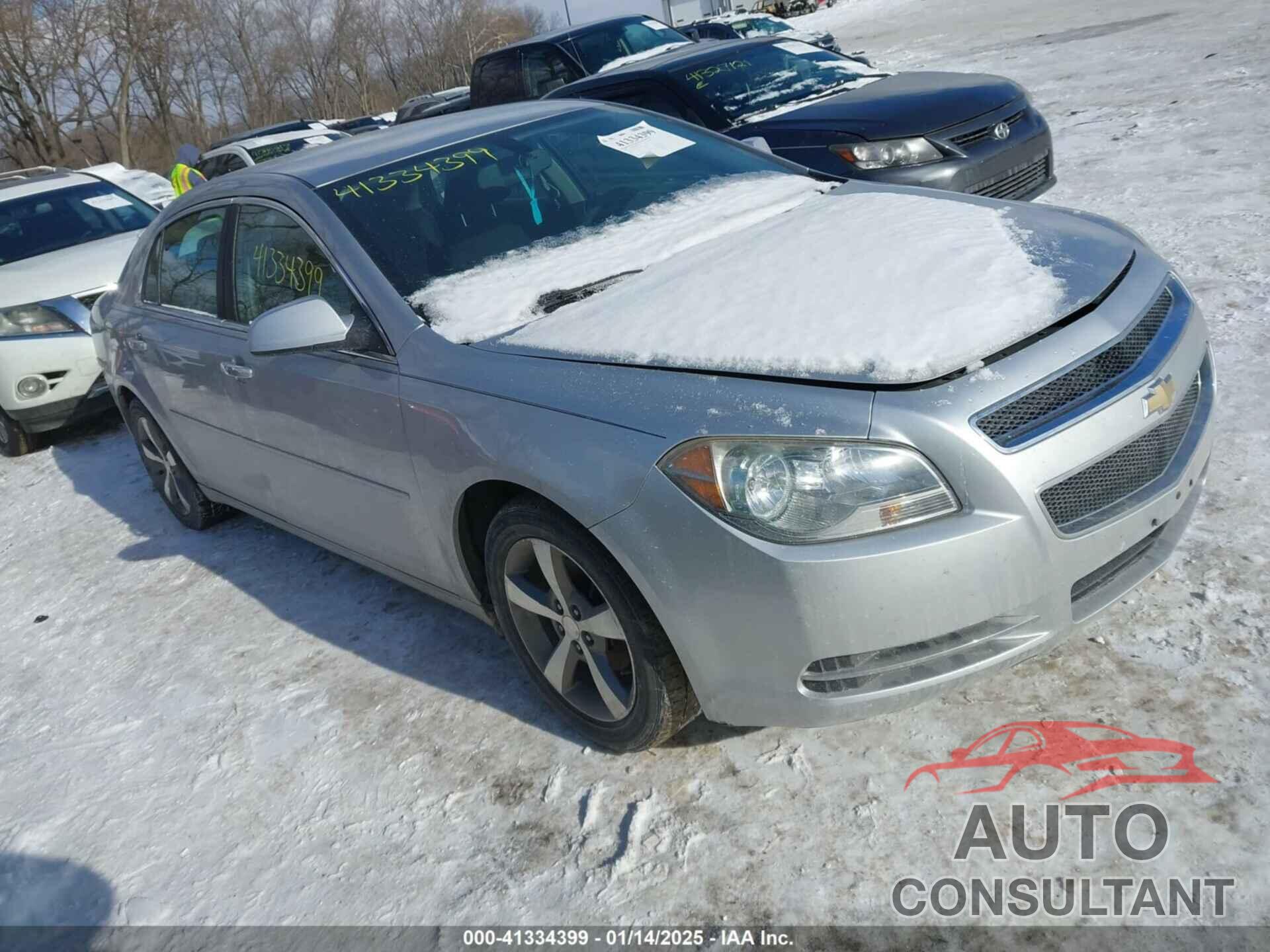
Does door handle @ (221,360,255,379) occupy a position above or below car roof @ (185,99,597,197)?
below

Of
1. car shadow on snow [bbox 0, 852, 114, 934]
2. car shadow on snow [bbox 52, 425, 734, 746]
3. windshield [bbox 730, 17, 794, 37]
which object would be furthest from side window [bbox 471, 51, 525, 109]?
car shadow on snow [bbox 0, 852, 114, 934]

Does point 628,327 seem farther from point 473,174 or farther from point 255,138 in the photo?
point 255,138

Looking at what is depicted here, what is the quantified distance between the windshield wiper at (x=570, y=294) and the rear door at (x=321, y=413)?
1.53ft

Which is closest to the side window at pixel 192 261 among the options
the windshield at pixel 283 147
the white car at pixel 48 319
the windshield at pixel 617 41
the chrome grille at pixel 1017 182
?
the white car at pixel 48 319

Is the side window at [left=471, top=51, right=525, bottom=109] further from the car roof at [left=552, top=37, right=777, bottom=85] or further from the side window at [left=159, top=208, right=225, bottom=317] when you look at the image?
the side window at [left=159, top=208, right=225, bottom=317]

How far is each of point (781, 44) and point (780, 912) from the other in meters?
6.73

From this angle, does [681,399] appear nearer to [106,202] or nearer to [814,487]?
[814,487]

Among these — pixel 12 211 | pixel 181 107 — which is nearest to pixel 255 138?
pixel 12 211

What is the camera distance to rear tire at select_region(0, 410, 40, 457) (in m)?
7.05

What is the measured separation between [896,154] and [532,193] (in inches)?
122

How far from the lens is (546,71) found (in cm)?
975

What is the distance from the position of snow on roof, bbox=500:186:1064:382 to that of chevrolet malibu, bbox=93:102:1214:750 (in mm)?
12

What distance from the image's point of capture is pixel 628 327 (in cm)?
286

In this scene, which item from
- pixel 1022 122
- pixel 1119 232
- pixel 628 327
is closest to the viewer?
pixel 628 327
